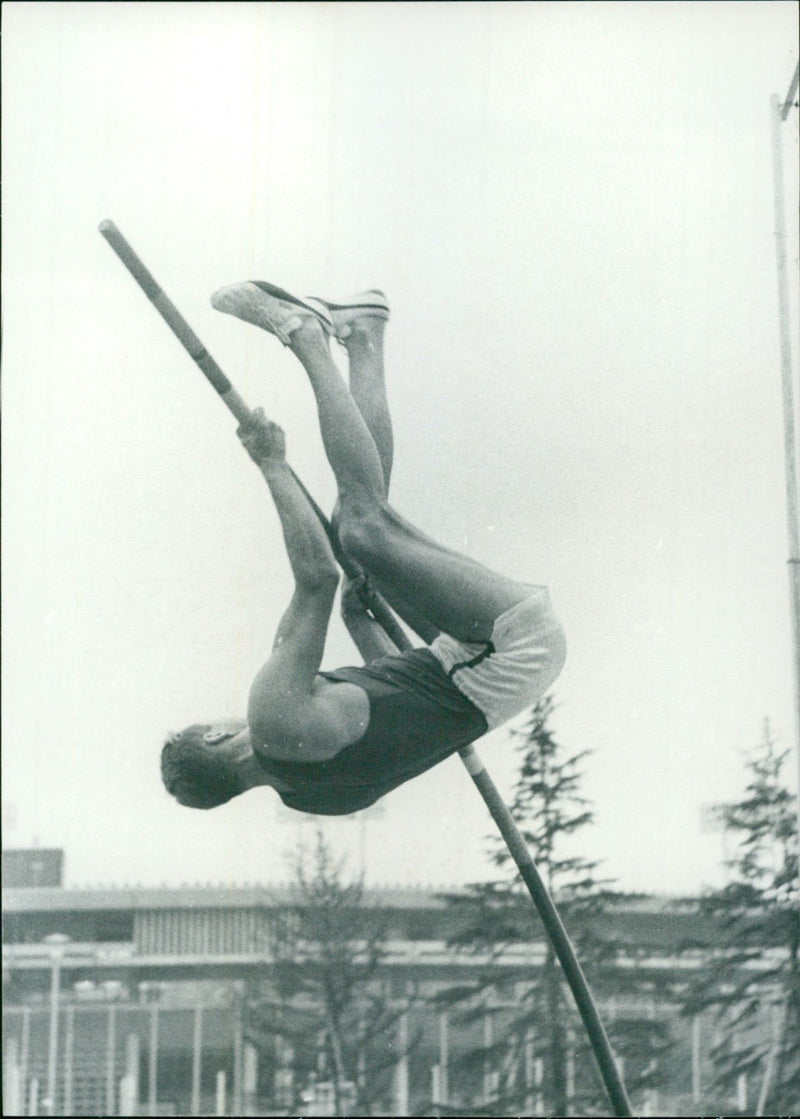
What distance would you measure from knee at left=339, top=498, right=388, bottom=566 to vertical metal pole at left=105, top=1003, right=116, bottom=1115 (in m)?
8.28

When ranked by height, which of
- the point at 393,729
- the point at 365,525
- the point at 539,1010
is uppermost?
the point at 365,525

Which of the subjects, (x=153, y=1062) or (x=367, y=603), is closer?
(x=367, y=603)

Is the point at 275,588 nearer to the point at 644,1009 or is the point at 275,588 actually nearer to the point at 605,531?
the point at 605,531

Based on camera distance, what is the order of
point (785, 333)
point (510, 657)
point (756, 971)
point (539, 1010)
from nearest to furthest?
point (510, 657)
point (785, 333)
point (756, 971)
point (539, 1010)

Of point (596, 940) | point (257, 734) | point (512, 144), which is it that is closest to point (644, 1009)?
point (596, 940)

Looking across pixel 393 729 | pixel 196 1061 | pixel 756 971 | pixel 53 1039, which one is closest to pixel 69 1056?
pixel 53 1039

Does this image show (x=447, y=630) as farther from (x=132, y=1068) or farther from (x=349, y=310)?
(x=132, y=1068)

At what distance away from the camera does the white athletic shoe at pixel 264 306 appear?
4.62m

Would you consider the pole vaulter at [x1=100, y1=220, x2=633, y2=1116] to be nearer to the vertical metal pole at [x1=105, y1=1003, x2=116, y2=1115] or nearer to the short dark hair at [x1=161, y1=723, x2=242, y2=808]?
the short dark hair at [x1=161, y1=723, x2=242, y2=808]

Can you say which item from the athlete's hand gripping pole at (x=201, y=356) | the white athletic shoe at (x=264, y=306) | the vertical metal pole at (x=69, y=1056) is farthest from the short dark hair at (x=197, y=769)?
the vertical metal pole at (x=69, y=1056)

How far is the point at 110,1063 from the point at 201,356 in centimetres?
876

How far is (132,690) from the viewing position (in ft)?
32.5

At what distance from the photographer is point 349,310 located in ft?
16.4

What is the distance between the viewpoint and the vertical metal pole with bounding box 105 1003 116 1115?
11.9 metres
